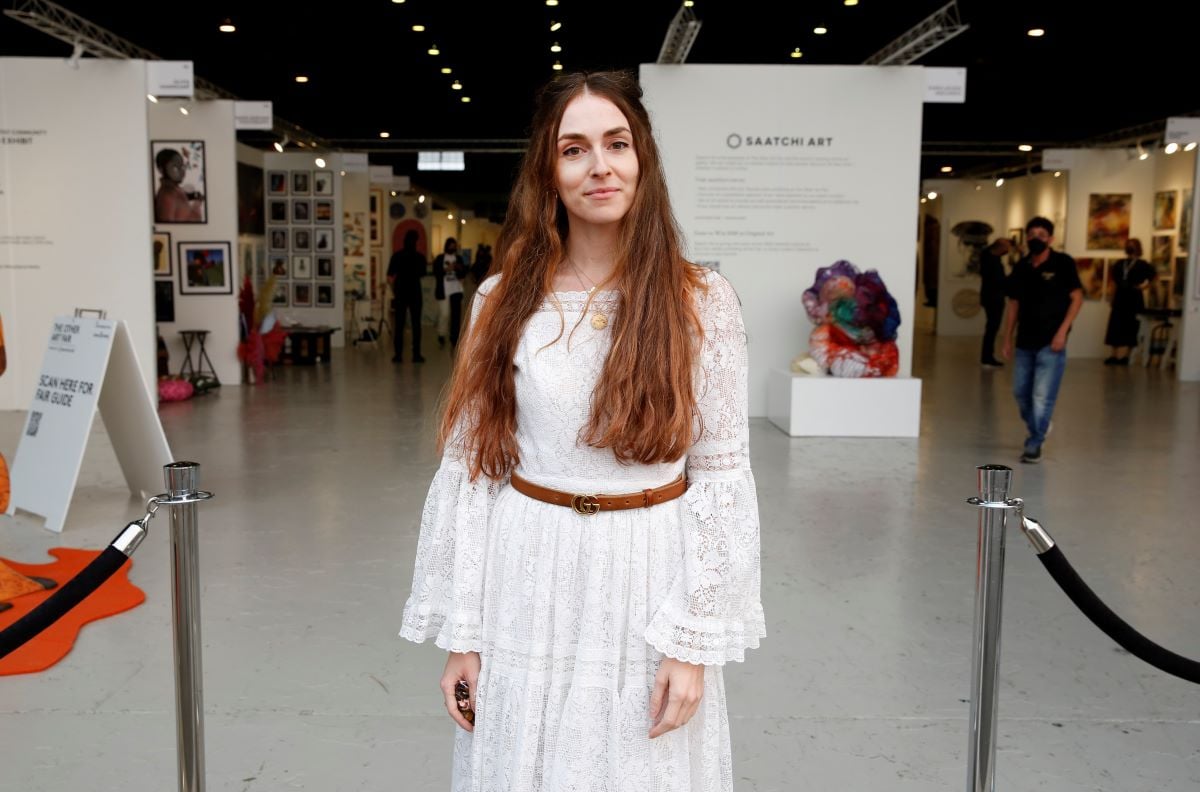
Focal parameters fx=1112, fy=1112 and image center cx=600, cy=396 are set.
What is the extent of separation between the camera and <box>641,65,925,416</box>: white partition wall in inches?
392

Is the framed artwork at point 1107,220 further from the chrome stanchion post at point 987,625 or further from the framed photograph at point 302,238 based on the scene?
the chrome stanchion post at point 987,625

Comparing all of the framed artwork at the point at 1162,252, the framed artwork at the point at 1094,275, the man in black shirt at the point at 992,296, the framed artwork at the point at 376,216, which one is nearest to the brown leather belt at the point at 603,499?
the man in black shirt at the point at 992,296

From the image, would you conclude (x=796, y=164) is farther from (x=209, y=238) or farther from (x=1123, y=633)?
(x=1123, y=633)

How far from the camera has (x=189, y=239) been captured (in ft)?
41.1

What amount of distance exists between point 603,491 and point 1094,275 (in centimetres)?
1880

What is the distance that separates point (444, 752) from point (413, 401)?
26.8 feet

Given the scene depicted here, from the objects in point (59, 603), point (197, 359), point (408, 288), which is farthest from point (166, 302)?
point (59, 603)

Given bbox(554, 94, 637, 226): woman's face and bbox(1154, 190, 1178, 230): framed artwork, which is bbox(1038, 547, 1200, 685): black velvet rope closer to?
bbox(554, 94, 637, 226): woman's face

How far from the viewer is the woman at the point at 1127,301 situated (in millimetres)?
16234

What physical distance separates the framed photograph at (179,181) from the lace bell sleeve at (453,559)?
11.5m

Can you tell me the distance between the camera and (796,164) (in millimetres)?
9977

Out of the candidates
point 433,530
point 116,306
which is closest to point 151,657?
point 433,530

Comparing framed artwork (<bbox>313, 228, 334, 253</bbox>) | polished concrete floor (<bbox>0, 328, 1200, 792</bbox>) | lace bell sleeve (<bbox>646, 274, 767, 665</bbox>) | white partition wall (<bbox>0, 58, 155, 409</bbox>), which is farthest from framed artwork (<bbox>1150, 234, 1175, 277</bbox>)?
lace bell sleeve (<bbox>646, 274, 767, 665</bbox>)

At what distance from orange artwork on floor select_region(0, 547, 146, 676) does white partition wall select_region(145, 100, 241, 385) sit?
7.65 metres
